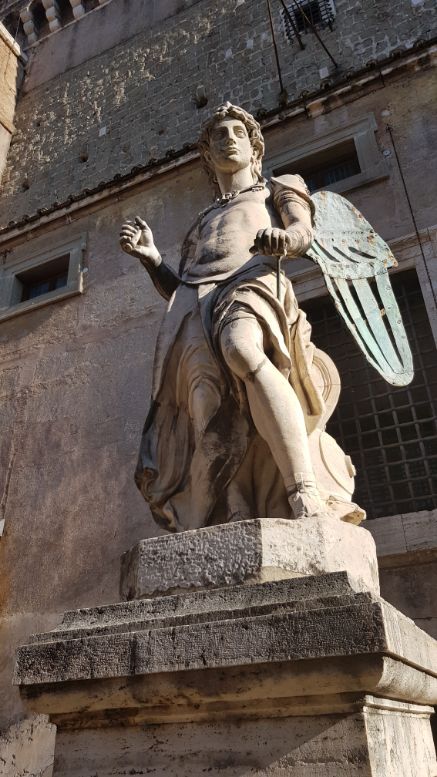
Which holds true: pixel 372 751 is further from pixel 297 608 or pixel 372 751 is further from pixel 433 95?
pixel 433 95

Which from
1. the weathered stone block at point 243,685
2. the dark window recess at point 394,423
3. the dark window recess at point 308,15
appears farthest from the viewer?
the dark window recess at point 308,15

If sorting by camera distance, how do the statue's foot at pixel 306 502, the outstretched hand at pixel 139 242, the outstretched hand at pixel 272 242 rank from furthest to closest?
the outstretched hand at pixel 139 242 < the outstretched hand at pixel 272 242 < the statue's foot at pixel 306 502

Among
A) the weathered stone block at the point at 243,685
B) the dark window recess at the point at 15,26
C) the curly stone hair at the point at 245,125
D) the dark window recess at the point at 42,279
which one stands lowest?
the weathered stone block at the point at 243,685

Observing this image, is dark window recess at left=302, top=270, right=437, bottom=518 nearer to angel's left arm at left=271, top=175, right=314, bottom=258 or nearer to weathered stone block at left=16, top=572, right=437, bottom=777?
angel's left arm at left=271, top=175, right=314, bottom=258

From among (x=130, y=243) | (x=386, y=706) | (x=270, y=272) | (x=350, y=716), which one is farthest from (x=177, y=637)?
(x=130, y=243)

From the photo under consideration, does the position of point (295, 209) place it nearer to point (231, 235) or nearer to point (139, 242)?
point (231, 235)

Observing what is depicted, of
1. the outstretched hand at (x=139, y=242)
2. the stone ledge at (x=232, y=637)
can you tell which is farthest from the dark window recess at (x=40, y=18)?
the stone ledge at (x=232, y=637)

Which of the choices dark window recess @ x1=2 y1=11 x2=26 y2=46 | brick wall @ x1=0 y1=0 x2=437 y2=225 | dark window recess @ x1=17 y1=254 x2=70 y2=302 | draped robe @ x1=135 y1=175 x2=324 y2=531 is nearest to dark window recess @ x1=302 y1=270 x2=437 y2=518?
draped robe @ x1=135 y1=175 x2=324 y2=531

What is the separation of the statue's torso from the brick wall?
21.0 ft

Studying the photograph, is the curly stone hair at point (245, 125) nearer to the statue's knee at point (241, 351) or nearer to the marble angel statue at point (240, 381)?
the marble angel statue at point (240, 381)

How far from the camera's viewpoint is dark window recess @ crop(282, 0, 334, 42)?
9945mm

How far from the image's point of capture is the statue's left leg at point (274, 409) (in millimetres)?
2672

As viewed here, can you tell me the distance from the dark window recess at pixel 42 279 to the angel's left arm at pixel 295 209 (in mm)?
7170

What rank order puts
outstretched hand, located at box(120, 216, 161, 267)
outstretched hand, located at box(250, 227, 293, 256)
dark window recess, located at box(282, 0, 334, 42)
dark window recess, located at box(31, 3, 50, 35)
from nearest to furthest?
outstretched hand, located at box(250, 227, 293, 256) < outstretched hand, located at box(120, 216, 161, 267) < dark window recess, located at box(282, 0, 334, 42) < dark window recess, located at box(31, 3, 50, 35)
